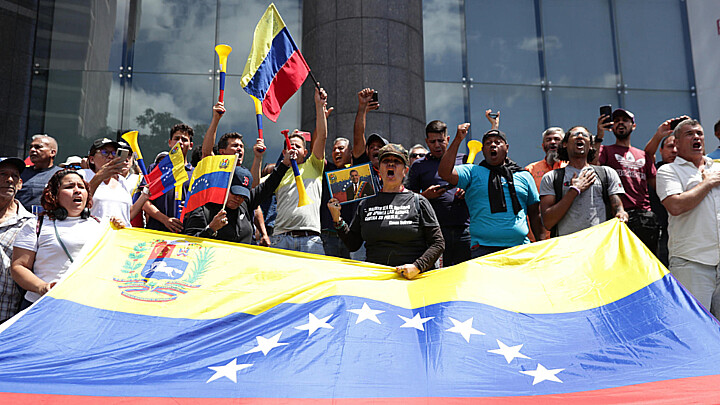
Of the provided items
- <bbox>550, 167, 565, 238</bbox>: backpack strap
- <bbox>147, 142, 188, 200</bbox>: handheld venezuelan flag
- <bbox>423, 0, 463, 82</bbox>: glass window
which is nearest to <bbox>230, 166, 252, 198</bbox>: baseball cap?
<bbox>147, 142, 188, 200</bbox>: handheld venezuelan flag

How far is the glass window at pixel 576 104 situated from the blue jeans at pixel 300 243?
858cm

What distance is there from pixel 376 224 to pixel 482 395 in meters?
2.11

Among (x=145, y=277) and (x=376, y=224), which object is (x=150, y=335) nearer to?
(x=145, y=277)

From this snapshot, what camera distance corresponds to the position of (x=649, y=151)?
7570 mm

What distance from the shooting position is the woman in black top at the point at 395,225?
17.7 feet

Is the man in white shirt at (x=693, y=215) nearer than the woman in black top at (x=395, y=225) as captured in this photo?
No

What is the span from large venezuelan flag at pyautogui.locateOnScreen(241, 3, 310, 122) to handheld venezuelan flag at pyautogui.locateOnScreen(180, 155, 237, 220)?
1.23 meters

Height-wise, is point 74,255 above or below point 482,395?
above

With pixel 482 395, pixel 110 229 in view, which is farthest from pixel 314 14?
pixel 482 395

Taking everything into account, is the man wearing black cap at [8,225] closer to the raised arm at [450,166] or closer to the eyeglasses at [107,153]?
the eyeglasses at [107,153]

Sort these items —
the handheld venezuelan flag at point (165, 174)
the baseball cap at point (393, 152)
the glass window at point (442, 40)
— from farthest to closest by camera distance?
the glass window at point (442, 40)
the handheld venezuelan flag at point (165, 174)
the baseball cap at point (393, 152)

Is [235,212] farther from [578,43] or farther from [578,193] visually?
[578,43]

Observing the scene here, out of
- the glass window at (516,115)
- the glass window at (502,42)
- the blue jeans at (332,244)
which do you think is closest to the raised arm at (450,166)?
the blue jeans at (332,244)

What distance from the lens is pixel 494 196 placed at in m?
6.30
